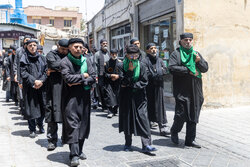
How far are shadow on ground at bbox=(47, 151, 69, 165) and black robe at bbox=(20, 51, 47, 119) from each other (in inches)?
51.0

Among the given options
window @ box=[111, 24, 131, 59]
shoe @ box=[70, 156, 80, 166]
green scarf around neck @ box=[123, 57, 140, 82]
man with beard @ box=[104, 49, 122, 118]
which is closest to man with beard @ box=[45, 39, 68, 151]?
shoe @ box=[70, 156, 80, 166]

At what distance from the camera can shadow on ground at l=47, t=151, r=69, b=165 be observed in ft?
15.1

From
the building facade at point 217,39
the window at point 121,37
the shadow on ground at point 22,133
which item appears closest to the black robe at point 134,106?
the shadow on ground at point 22,133

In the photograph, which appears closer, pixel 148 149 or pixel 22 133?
pixel 148 149

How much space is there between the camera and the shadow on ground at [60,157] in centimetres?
459

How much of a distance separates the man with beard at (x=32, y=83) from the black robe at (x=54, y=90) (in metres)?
0.68

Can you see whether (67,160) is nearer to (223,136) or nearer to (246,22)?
(223,136)

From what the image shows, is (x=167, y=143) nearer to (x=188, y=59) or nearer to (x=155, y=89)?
(x=155, y=89)

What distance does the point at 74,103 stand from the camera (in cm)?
437

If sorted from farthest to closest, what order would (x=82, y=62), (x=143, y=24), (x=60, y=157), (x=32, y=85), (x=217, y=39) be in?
(x=143, y=24), (x=217, y=39), (x=32, y=85), (x=60, y=157), (x=82, y=62)

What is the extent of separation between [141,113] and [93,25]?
61.0ft

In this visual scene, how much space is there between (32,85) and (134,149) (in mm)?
2397

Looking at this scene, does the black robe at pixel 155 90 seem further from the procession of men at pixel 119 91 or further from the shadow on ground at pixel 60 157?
the shadow on ground at pixel 60 157

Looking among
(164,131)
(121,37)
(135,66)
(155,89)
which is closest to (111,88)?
(155,89)
